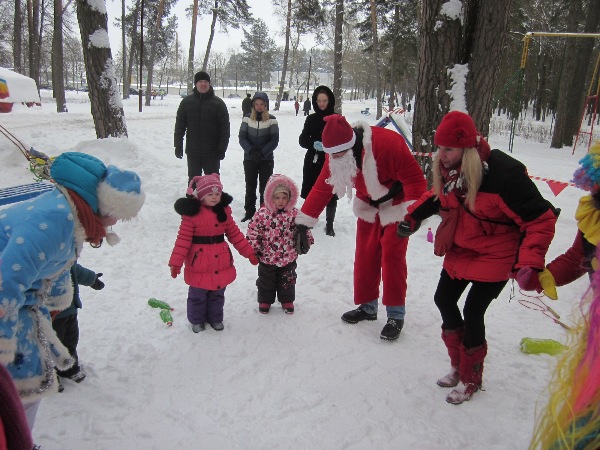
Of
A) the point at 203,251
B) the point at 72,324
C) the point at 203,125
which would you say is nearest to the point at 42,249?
the point at 72,324

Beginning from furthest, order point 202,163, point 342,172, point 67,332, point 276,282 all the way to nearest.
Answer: point 202,163 → point 276,282 → point 342,172 → point 67,332

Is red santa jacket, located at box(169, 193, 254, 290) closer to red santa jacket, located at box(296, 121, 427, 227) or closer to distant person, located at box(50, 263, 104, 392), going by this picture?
distant person, located at box(50, 263, 104, 392)

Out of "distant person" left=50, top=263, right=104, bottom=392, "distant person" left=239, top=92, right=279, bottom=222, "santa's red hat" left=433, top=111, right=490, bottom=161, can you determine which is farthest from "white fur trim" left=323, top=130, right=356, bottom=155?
"distant person" left=239, top=92, right=279, bottom=222

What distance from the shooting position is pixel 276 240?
12.7ft

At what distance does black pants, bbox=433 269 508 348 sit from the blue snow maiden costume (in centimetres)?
200

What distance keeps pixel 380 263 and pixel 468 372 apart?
1192 mm

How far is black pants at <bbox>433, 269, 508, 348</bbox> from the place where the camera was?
2678 mm

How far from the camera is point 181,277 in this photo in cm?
461

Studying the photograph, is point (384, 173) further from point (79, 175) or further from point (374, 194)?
point (79, 175)

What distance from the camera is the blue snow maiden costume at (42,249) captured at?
Result: 168cm

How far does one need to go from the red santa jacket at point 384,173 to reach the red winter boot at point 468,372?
1.13 meters

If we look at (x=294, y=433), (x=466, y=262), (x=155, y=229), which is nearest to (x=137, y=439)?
(x=294, y=433)

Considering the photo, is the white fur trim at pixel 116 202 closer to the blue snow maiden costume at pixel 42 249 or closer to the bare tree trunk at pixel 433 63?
the blue snow maiden costume at pixel 42 249

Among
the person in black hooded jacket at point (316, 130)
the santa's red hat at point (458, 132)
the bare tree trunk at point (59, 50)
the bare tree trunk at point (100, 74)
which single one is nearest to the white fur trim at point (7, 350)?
the santa's red hat at point (458, 132)
